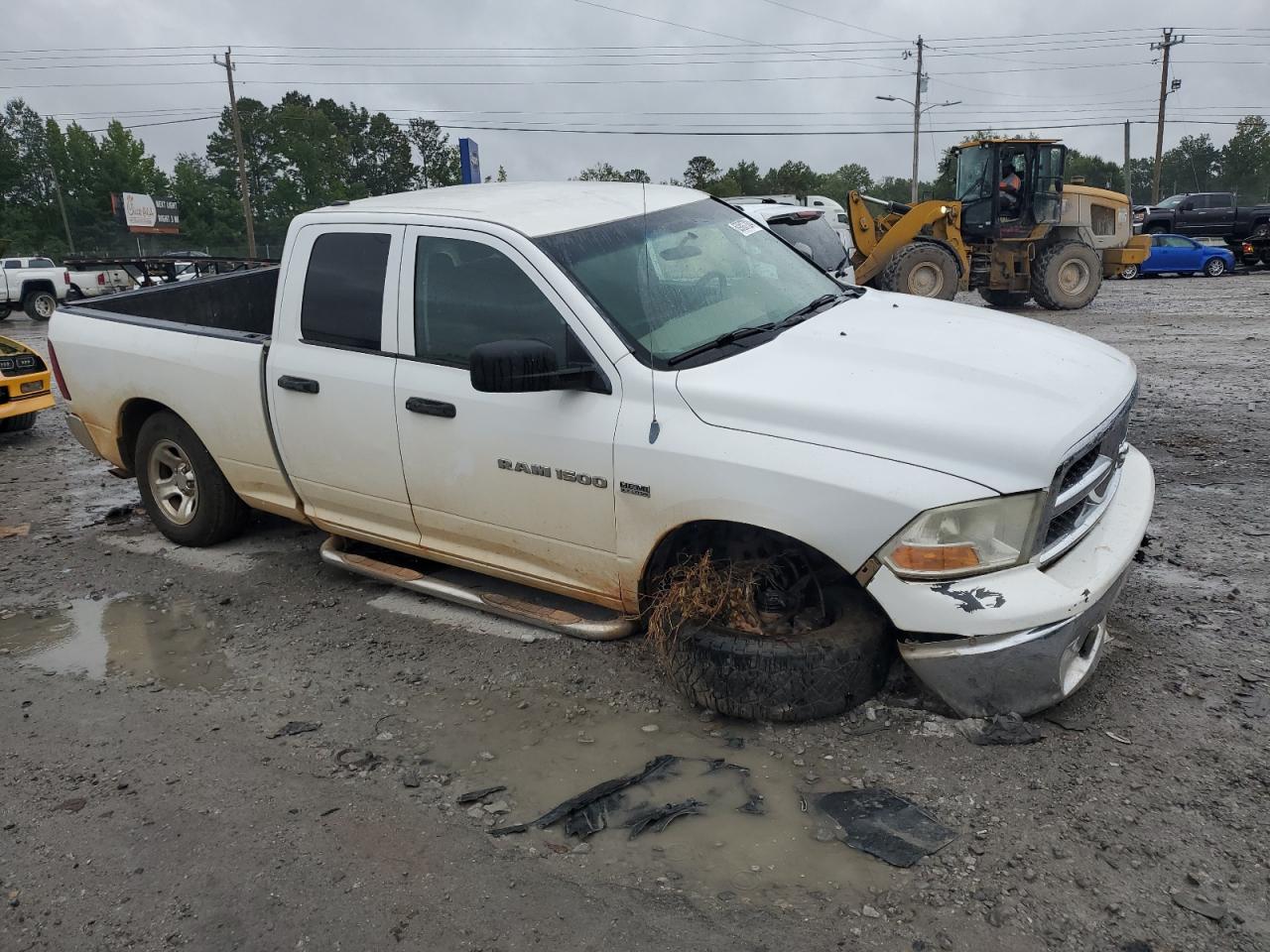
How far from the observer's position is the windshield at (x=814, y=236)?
11523 millimetres

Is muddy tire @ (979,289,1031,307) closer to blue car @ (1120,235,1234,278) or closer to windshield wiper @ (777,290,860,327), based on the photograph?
blue car @ (1120,235,1234,278)

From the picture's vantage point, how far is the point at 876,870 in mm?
2775

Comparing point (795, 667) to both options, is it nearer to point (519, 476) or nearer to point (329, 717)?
point (519, 476)

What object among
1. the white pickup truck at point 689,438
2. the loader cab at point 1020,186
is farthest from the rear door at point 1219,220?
the white pickup truck at point 689,438

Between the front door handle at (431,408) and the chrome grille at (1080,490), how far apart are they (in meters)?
2.28

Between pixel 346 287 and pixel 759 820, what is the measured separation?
2.94 metres

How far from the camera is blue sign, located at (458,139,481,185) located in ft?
36.2

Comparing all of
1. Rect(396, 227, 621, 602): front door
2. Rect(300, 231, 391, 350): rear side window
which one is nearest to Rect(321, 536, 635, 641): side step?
Rect(396, 227, 621, 602): front door

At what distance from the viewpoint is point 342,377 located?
14.4 feet

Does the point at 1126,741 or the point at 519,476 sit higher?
the point at 519,476

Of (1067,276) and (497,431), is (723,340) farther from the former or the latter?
(1067,276)

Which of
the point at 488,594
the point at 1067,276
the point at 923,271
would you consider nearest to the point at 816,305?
the point at 488,594

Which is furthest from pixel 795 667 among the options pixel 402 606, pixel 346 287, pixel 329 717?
pixel 346 287

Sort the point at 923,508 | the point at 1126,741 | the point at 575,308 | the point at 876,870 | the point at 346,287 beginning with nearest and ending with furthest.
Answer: the point at 876,870 → the point at 923,508 → the point at 1126,741 → the point at 575,308 → the point at 346,287
